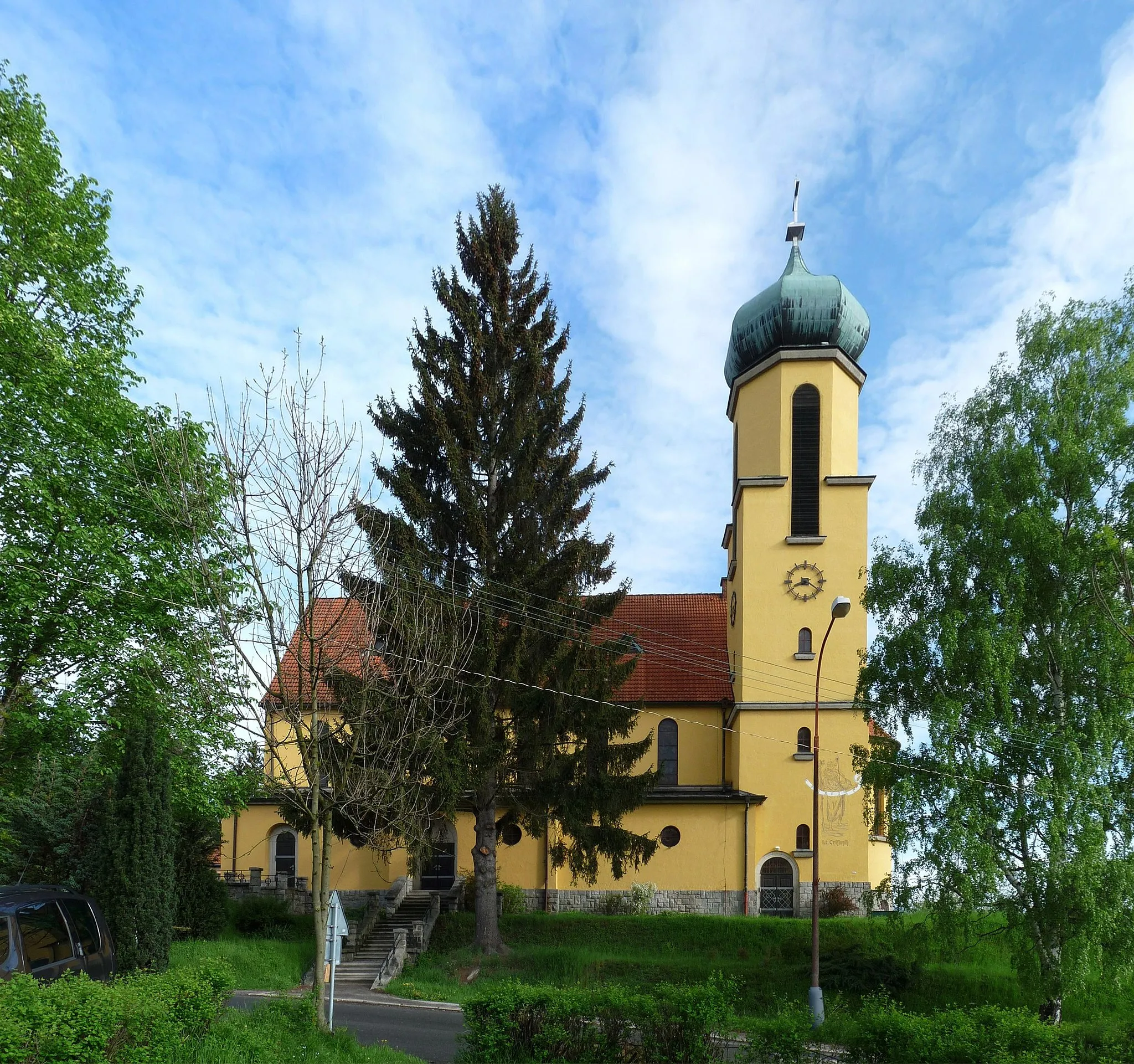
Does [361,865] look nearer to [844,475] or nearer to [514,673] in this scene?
[514,673]

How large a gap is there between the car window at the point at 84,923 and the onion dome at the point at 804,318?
24.4 metres

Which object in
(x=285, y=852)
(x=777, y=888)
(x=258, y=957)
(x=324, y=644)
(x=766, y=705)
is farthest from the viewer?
(x=285, y=852)

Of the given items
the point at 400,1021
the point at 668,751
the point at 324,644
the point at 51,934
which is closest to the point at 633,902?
the point at 668,751

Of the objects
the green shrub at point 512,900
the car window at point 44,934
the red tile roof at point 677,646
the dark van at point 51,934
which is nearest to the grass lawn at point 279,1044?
the dark van at point 51,934

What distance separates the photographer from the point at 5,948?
10.4 metres

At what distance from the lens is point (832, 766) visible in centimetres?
2797

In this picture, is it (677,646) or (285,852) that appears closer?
(285,852)

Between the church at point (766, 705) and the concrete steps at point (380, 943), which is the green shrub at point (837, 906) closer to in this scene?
the church at point (766, 705)

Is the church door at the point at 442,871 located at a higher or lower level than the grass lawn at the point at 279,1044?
lower

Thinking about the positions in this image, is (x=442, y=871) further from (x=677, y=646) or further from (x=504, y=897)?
(x=677, y=646)

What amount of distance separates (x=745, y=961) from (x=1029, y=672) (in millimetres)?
9868

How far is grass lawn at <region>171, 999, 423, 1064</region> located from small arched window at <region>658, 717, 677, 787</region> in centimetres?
1952

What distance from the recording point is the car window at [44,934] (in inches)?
423

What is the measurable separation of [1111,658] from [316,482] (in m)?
14.0
